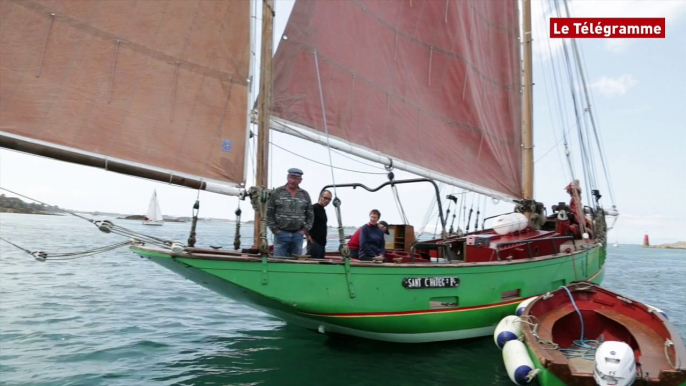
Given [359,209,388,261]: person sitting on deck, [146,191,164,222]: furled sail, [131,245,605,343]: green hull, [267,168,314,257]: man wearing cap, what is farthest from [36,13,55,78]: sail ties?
[146,191,164,222]: furled sail

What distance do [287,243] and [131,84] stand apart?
3189mm

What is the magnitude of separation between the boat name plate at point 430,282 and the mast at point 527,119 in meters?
7.11

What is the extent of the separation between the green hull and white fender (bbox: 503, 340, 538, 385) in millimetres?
1585

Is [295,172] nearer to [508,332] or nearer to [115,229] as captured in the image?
[115,229]

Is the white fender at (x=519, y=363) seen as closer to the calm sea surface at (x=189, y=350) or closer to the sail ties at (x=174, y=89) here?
the calm sea surface at (x=189, y=350)

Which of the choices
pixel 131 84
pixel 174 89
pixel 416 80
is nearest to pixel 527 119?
pixel 416 80

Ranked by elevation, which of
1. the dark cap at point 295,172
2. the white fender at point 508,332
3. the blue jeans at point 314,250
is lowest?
the white fender at point 508,332

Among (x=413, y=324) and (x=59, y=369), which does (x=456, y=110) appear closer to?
(x=413, y=324)

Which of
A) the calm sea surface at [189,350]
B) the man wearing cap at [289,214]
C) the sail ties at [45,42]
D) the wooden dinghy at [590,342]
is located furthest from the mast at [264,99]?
the wooden dinghy at [590,342]

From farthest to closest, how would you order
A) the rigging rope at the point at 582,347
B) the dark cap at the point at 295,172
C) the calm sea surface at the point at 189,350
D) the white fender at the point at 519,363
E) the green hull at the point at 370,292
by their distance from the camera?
1. the dark cap at the point at 295,172
2. the rigging rope at the point at 582,347
3. the calm sea surface at the point at 189,350
4. the green hull at the point at 370,292
5. the white fender at the point at 519,363

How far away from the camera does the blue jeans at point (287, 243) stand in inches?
304

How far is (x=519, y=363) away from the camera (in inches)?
257

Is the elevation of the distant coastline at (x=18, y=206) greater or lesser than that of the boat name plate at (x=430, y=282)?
greater

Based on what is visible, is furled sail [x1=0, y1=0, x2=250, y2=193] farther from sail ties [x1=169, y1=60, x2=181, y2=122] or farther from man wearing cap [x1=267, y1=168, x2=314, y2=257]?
man wearing cap [x1=267, y1=168, x2=314, y2=257]
